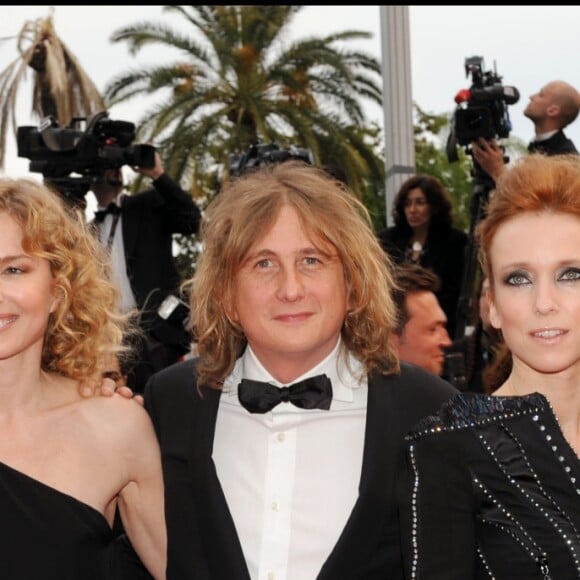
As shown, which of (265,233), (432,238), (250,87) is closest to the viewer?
(265,233)

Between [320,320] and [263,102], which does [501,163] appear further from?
[263,102]

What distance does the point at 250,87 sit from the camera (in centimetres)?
2012

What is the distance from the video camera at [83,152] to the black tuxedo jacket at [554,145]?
2106mm

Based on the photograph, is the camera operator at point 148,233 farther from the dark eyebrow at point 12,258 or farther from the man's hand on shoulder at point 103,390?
the dark eyebrow at point 12,258

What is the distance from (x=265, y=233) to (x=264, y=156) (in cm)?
266

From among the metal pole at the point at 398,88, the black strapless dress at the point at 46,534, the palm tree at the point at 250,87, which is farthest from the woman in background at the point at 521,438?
the palm tree at the point at 250,87

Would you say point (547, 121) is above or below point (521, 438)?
above

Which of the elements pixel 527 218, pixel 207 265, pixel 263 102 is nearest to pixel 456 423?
pixel 527 218

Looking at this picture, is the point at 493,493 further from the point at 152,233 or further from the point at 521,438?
the point at 152,233

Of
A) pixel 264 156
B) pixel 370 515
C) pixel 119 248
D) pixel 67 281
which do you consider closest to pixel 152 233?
pixel 119 248

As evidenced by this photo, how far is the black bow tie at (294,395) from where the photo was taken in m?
2.95

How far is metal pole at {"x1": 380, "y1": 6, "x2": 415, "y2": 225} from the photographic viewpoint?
340 inches

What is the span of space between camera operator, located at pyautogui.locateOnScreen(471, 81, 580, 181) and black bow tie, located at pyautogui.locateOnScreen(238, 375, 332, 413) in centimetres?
291

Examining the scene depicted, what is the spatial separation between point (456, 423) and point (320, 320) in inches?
21.7
